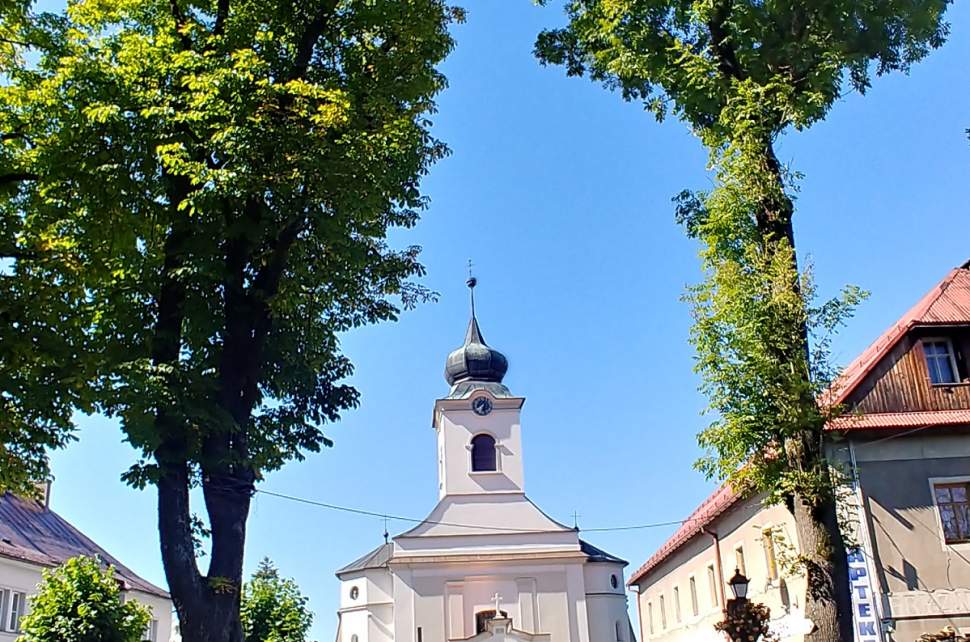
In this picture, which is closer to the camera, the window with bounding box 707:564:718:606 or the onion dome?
the window with bounding box 707:564:718:606

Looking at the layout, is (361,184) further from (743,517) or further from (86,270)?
(743,517)

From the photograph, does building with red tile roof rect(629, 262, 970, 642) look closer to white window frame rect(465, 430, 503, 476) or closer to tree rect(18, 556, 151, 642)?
tree rect(18, 556, 151, 642)

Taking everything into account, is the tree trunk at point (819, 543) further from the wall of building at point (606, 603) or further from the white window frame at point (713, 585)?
the wall of building at point (606, 603)

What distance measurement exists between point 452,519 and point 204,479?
109 feet

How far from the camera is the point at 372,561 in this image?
174ft

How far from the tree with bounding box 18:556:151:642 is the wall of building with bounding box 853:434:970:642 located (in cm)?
1587

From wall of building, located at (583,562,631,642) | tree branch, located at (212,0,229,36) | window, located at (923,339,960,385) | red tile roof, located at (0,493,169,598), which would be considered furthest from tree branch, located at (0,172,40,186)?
wall of building, located at (583,562,631,642)

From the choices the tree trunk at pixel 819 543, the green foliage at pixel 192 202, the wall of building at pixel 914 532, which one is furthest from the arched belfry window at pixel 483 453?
the tree trunk at pixel 819 543

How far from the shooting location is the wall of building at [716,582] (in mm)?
22453

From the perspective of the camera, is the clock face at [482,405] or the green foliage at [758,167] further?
the clock face at [482,405]

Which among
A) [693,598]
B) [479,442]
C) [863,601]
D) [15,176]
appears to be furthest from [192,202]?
[479,442]

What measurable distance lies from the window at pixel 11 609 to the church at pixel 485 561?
14.8 meters

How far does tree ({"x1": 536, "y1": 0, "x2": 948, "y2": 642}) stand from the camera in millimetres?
13273

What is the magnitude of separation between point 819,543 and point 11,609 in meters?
28.9
